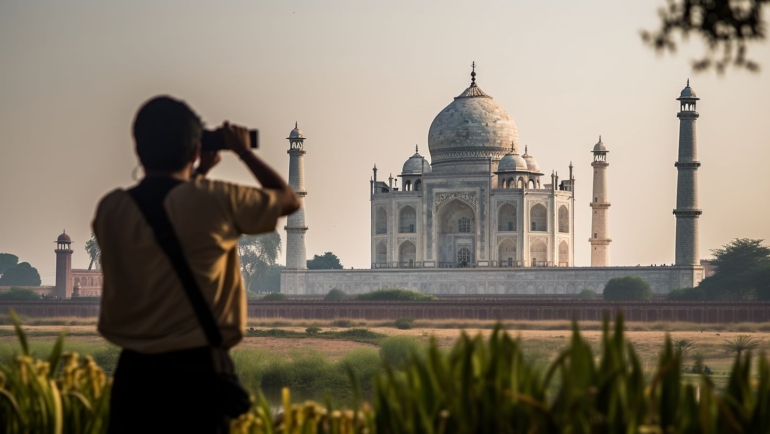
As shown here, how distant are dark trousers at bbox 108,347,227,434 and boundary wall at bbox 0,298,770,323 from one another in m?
25.0

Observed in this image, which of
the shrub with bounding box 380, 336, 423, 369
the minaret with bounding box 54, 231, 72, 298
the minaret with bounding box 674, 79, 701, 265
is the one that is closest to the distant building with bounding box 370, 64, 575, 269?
the minaret with bounding box 674, 79, 701, 265

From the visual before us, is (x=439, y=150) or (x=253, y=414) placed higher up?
(x=439, y=150)

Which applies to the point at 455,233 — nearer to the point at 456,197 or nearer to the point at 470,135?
the point at 456,197

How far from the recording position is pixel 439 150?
4881 centimetres

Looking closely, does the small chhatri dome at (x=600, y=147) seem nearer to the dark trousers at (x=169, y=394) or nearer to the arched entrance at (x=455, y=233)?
the arched entrance at (x=455, y=233)

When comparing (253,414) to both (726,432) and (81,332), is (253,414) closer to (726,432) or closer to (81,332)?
(726,432)

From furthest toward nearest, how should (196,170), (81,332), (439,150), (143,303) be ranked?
1. (439,150)
2. (81,332)
3. (196,170)
4. (143,303)

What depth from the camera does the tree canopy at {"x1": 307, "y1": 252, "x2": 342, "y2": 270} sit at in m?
69.1

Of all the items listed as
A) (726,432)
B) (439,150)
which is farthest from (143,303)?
(439,150)

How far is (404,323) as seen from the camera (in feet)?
101

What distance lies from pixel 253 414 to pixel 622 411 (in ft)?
4.74

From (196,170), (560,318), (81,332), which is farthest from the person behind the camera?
(560,318)

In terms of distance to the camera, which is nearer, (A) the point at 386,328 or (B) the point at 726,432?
(B) the point at 726,432

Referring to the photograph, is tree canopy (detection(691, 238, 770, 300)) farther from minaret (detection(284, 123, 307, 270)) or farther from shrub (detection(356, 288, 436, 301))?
minaret (detection(284, 123, 307, 270))
